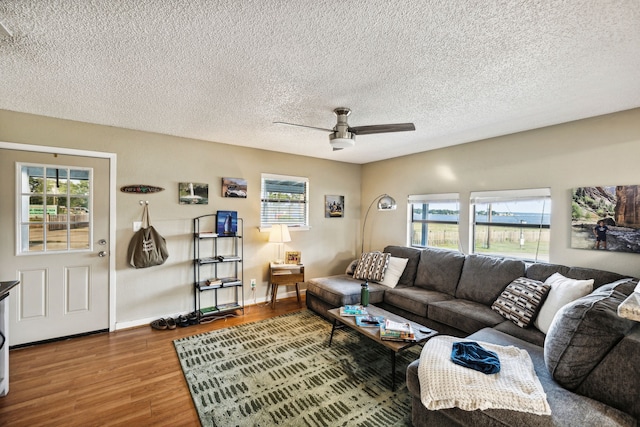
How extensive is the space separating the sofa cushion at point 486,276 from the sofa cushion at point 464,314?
0.37ft

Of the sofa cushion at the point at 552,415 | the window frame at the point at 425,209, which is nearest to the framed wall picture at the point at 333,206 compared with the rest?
the window frame at the point at 425,209

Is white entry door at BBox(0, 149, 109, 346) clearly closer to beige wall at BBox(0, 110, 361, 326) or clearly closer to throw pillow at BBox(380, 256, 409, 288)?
beige wall at BBox(0, 110, 361, 326)

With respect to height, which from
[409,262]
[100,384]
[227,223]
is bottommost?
[100,384]

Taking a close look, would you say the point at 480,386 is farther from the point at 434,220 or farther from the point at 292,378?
the point at 434,220

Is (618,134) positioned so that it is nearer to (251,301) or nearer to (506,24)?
(506,24)

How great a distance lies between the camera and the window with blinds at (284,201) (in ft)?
14.5

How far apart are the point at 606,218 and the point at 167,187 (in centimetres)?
490

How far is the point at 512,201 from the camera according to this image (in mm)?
3447

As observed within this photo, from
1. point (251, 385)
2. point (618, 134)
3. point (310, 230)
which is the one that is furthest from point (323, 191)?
point (618, 134)

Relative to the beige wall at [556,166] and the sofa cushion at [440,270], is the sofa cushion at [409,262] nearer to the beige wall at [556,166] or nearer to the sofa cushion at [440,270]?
the sofa cushion at [440,270]

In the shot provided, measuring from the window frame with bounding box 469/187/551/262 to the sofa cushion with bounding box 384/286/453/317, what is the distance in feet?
3.11

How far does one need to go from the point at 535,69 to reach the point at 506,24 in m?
0.67

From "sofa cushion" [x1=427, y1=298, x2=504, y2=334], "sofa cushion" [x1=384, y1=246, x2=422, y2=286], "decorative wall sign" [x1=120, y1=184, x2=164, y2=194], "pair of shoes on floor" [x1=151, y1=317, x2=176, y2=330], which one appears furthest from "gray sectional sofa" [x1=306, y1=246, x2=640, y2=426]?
"decorative wall sign" [x1=120, y1=184, x2=164, y2=194]

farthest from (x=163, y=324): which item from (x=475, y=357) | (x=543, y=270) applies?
(x=543, y=270)
